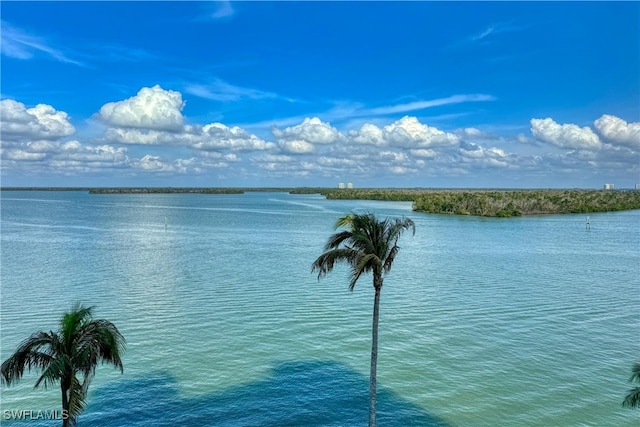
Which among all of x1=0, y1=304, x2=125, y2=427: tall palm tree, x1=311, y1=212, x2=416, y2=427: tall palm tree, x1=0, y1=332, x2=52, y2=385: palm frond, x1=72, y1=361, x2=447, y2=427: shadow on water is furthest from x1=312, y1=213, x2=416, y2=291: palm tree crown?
x1=0, y1=332, x2=52, y2=385: palm frond

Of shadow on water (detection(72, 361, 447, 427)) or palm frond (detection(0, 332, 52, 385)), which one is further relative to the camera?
shadow on water (detection(72, 361, 447, 427))

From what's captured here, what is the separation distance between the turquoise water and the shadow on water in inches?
4.1

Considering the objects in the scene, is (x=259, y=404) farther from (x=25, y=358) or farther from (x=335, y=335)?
(x=25, y=358)

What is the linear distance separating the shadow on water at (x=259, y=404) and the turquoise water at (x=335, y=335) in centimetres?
10

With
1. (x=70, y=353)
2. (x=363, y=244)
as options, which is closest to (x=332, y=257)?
(x=363, y=244)

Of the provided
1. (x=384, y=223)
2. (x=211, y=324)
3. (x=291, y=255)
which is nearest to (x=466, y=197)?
(x=291, y=255)

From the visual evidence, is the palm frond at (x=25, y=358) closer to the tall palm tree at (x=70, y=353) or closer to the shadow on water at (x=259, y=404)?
the tall palm tree at (x=70, y=353)

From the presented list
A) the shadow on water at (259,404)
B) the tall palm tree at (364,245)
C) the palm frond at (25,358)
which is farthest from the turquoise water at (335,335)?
the tall palm tree at (364,245)

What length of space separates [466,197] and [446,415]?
506 feet

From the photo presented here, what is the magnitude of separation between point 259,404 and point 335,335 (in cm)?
1166

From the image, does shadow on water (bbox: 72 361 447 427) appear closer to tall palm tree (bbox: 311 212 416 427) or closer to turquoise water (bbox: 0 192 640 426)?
turquoise water (bbox: 0 192 640 426)

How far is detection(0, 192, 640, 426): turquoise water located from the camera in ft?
81.3

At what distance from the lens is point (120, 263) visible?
211ft

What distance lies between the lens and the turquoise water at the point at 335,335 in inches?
976
